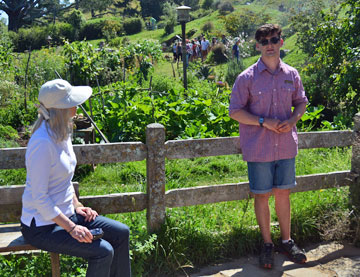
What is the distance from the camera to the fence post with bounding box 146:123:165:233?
363 cm

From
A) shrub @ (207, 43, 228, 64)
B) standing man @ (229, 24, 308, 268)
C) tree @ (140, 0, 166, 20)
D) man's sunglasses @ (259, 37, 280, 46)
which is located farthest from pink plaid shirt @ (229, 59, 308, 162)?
tree @ (140, 0, 166, 20)

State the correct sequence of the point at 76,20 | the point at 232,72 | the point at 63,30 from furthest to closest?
the point at 76,20
the point at 63,30
the point at 232,72

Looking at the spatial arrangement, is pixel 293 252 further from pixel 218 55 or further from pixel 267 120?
pixel 218 55

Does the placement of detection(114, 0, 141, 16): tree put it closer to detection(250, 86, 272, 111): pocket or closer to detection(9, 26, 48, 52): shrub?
detection(9, 26, 48, 52): shrub

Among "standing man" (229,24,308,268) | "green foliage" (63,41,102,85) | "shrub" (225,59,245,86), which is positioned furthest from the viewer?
"shrub" (225,59,245,86)

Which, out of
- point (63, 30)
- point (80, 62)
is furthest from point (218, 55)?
point (63, 30)

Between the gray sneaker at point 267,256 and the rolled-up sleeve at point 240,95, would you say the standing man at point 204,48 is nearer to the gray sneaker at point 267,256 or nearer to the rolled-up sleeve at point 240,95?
the rolled-up sleeve at point 240,95

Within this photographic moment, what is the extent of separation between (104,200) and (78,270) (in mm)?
561

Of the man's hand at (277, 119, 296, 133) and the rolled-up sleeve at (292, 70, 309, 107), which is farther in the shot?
the rolled-up sleeve at (292, 70, 309, 107)

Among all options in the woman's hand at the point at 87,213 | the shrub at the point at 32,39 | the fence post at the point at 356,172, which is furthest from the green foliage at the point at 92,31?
the woman's hand at the point at 87,213

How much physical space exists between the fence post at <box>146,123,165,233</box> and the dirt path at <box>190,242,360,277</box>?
21.4 inches

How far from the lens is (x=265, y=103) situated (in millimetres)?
3627

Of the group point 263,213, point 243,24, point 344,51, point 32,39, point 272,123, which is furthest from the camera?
point 32,39

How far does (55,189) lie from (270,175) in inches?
68.2
